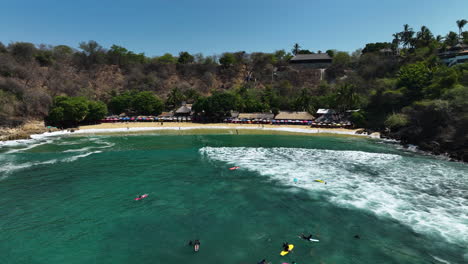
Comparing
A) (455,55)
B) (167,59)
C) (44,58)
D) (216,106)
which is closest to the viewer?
(216,106)

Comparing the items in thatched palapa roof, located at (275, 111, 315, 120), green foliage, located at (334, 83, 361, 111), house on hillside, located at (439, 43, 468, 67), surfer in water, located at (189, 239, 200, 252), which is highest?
house on hillside, located at (439, 43, 468, 67)

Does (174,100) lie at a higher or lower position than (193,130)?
higher

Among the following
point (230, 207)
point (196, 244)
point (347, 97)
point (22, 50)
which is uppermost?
point (22, 50)

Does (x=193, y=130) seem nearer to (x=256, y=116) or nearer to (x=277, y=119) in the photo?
(x=256, y=116)

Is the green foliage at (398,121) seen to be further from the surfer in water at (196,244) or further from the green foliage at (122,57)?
the green foliage at (122,57)

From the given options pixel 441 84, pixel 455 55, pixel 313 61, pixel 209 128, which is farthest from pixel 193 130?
pixel 455 55

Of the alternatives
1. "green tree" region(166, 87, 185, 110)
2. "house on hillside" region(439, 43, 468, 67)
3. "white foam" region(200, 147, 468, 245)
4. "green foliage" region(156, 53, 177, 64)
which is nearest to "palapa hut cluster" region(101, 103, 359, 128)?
"green tree" region(166, 87, 185, 110)

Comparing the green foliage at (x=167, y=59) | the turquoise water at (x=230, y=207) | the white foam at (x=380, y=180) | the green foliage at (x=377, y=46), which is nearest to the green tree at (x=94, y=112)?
the turquoise water at (x=230, y=207)

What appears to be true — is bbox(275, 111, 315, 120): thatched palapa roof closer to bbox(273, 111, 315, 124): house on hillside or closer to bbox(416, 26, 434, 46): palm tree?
bbox(273, 111, 315, 124): house on hillside
